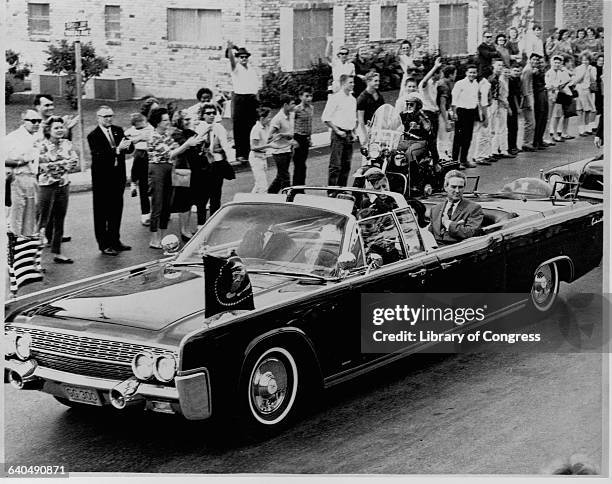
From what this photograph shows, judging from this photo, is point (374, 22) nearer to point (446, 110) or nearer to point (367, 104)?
point (367, 104)

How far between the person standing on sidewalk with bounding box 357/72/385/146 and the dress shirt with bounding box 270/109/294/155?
0.99m

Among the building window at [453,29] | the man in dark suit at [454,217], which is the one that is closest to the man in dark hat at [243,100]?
the building window at [453,29]

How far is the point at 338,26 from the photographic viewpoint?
11539 millimetres

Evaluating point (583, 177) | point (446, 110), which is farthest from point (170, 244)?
point (446, 110)

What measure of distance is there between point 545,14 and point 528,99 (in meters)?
2.48

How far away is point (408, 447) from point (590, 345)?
1.88 meters

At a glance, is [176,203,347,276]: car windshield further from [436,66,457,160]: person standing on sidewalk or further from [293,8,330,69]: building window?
[436,66,457,160]: person standing on sidewalk

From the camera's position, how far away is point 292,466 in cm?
598

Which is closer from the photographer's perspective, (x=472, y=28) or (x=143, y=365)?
(x=143, y=365)

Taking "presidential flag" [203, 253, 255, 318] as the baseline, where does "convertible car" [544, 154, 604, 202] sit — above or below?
above

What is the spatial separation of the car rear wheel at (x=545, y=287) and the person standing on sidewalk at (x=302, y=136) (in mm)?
3823

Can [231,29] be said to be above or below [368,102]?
above

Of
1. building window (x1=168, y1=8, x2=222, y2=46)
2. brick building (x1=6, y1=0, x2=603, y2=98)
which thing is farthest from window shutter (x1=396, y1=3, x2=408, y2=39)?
building window (x1=168, y1=8, x2=222, y2=46)

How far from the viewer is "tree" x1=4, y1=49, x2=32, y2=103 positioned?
7.78 metres
